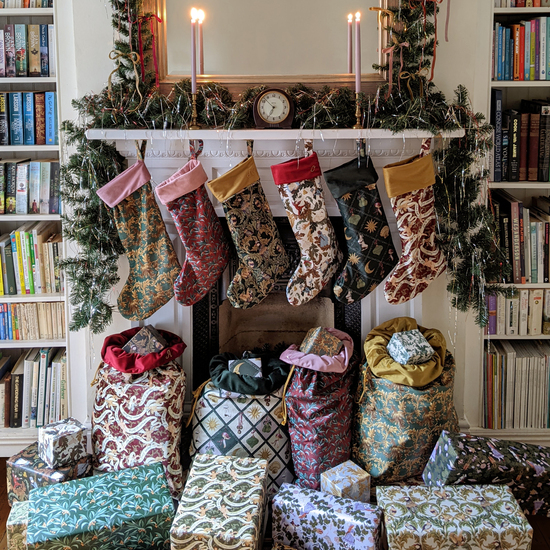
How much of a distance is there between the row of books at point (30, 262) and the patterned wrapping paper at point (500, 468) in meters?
1.66

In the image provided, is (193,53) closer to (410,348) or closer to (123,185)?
(123,185)

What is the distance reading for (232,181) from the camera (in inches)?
83.7

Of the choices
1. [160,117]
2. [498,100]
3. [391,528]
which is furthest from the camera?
[498,100]

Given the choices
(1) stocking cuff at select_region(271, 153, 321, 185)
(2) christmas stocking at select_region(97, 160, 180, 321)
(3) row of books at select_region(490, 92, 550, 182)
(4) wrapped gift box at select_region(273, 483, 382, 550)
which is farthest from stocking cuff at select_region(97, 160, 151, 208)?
(3) row of books at select_region(490, 92, 550, 182)

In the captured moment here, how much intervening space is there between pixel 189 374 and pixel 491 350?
4.22 ft

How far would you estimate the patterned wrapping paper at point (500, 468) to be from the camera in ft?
6.49

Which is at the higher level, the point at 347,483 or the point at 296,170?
the point at 296,170

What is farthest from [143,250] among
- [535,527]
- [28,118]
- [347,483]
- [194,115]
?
[535,527]

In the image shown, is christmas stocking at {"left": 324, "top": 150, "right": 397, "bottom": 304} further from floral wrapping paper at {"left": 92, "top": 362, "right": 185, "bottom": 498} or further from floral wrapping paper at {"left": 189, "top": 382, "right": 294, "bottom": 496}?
floral wrapping paper at {"left": 92, "top": 362, "right": 185, "bottom": 498}

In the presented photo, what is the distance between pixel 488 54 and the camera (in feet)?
7.41

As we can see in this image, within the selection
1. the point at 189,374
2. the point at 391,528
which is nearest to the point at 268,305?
the point at 189,374

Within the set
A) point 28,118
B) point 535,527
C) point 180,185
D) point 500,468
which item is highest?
point 28,118

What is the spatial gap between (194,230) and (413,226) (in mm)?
810

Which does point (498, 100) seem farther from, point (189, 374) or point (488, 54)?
point (189, 374)
